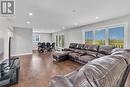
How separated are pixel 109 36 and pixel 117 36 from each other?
475 millimetres

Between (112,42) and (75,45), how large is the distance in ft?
7.29

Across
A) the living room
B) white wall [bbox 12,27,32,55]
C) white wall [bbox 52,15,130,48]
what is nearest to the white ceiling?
the living room

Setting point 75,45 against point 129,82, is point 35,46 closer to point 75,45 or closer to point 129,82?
point 75,45

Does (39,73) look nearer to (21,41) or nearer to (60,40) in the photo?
(21,41)

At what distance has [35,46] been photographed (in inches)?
500

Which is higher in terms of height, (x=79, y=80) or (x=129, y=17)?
(x=129, y=17)

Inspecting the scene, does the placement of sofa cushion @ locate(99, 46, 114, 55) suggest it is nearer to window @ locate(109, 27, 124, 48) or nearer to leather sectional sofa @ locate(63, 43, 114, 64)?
leather sectional sofa @ locate(63, 43, 114, 64)

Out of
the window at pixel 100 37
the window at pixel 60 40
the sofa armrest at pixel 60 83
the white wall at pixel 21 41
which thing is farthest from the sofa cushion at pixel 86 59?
the window at pixel 60 40

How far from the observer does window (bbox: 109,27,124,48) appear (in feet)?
16.2

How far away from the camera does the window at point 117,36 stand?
4930 mm

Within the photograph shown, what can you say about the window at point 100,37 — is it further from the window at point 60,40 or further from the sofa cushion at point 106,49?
the window at point 60,40

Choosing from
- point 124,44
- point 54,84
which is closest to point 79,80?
point 54,84

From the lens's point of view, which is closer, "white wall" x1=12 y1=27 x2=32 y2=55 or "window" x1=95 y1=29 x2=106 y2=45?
"window" x1=95 y1=29 x2=106 y2=45

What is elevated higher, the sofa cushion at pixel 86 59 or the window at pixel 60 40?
the window at pixel 60 40
